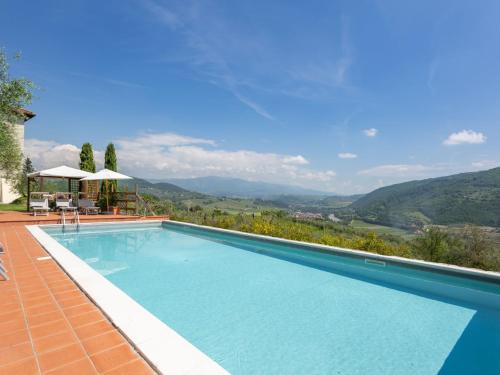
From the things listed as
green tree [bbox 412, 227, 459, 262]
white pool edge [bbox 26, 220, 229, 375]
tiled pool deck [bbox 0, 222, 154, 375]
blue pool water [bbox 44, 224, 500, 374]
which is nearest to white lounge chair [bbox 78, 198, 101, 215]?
blue pool water [bbox 44, 224, 500, 374]

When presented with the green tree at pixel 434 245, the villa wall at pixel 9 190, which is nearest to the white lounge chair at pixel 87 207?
the villa wall at pixel 9 190

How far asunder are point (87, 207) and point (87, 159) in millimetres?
4665

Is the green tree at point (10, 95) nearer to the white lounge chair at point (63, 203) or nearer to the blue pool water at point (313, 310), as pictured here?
the white lounge chair at point (63, 203)

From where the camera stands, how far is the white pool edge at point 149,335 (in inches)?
78.9

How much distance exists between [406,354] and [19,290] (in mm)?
4939

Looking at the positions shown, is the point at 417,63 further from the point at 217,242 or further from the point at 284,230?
the point at 217,242

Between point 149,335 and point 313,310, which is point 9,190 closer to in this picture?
point 149,335

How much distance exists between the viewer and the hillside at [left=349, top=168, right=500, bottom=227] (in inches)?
1753

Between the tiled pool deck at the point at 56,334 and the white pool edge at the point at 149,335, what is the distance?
0.22ft

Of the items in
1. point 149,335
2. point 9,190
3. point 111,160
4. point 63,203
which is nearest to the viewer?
point 149,335

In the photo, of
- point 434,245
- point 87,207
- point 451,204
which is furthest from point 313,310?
point 451,204

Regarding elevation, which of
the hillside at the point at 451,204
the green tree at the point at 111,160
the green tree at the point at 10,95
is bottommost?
the hillside at the point at 451,204

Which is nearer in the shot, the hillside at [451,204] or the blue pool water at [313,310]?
the blue pool water at [313,310]

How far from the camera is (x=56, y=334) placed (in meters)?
2.42
